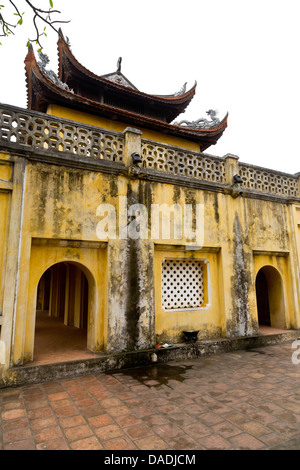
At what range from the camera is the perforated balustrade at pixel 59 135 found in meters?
5.32

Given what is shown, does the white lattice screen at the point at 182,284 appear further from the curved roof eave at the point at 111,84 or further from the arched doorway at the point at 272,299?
the curved roof eave at the point at 111,84

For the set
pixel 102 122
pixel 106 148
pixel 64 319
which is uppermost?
pixel 102 122

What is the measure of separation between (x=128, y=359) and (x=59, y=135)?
187 inches

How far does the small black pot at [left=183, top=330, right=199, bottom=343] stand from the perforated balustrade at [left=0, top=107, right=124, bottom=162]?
14.0 feet

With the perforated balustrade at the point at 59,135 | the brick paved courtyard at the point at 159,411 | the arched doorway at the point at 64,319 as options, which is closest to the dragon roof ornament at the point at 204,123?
the perforated balustrade at the point at 59,135

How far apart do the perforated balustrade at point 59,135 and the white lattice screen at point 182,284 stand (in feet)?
9.74

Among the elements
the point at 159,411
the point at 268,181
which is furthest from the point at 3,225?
the point at 268,181

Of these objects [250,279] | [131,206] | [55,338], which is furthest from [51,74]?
[250,279]

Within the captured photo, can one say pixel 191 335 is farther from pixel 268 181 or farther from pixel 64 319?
pixel 64 319

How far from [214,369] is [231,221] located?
147 inches

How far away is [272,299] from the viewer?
8797mm

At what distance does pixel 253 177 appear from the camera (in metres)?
8.31

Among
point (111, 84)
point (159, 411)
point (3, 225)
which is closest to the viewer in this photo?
point (159, 411)

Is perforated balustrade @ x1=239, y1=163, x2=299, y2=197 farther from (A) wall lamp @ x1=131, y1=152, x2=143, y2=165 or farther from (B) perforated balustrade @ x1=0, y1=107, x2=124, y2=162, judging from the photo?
(B) perforated balustrade @ x1=0, y1=107, x2=124, y2=162
